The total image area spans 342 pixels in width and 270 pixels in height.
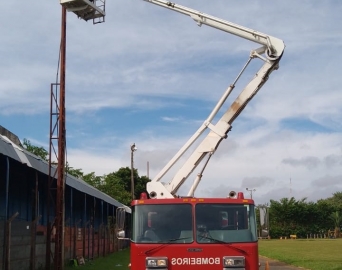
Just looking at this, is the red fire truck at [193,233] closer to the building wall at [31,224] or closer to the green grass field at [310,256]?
the building wall at [31,224]

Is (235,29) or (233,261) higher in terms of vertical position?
(235,29)

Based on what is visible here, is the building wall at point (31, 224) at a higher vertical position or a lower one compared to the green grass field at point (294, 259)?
higher

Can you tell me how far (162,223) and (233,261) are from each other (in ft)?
4.88

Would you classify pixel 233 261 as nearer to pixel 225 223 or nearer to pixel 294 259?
pixel 225 223

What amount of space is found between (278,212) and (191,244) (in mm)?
96033

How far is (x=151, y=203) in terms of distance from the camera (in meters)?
11.3

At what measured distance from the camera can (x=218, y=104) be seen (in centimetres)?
1552

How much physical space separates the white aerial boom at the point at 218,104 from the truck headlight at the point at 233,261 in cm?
326

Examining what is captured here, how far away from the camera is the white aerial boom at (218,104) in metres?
14.5

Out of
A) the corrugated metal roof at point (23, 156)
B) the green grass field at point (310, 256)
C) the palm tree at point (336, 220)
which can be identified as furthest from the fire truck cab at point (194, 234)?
the palm tree at point (336, 220)

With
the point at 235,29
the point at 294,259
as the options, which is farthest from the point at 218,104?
the point at 294,259

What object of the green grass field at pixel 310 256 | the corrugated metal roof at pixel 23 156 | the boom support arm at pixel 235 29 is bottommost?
the green grass field at pixel 310 256

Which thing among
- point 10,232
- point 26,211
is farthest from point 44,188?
point 10,232

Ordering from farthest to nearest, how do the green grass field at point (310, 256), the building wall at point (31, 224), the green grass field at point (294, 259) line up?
the green grass field at point (310, 256) < the green grass field at point (294, 259) < the building wall at point (31, 224)
